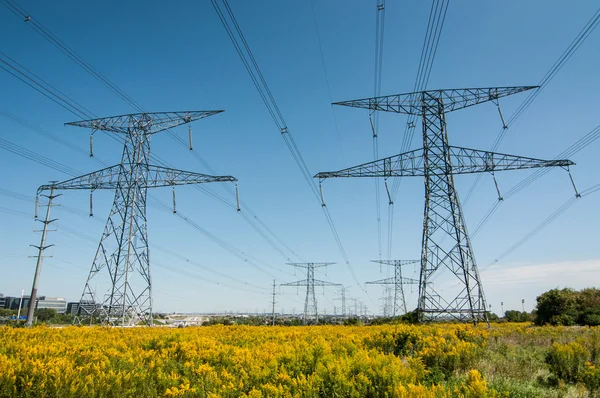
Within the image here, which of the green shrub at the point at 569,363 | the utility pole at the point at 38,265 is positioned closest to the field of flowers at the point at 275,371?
the green shrub at the point at 569,363

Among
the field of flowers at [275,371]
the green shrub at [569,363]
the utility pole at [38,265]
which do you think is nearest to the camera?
the field of flowers at [275,371]

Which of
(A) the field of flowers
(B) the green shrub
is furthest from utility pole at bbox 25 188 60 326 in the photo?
(B) the green shrub

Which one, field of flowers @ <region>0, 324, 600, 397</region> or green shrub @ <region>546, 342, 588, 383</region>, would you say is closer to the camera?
field of flowers @ <region>0, 324, 600, 397</region>

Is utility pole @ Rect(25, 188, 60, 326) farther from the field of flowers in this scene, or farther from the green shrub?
the green shrub

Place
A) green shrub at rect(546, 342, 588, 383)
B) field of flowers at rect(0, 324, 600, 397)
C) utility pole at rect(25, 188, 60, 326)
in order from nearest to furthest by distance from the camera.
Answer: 1. field of flowers at rect(0, 324, 600, 397)
2. green shrub at rect(546, 342, 588, 383)
3. utility pole at rect(25, 188, 60, 326)

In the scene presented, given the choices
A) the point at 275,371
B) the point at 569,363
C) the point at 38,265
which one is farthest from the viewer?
the point at 38,265

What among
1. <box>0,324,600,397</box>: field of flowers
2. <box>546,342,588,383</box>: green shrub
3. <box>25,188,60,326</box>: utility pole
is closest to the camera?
<box>0,324,600,397</box>: field of flowers

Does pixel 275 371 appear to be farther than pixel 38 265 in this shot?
No

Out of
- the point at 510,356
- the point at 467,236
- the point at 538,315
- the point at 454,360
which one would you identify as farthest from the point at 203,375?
the point at 538,315

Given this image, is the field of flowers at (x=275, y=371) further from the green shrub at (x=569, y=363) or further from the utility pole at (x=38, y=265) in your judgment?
the utility pole at (x=38, y=265)

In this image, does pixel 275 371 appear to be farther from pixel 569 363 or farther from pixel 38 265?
pixel 38 265

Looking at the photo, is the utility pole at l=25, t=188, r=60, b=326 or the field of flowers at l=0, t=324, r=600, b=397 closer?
the field of flowers at l=0, t=324, r=600, b=397

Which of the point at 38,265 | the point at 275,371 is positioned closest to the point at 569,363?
the point at 275,371

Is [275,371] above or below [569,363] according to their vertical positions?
above
